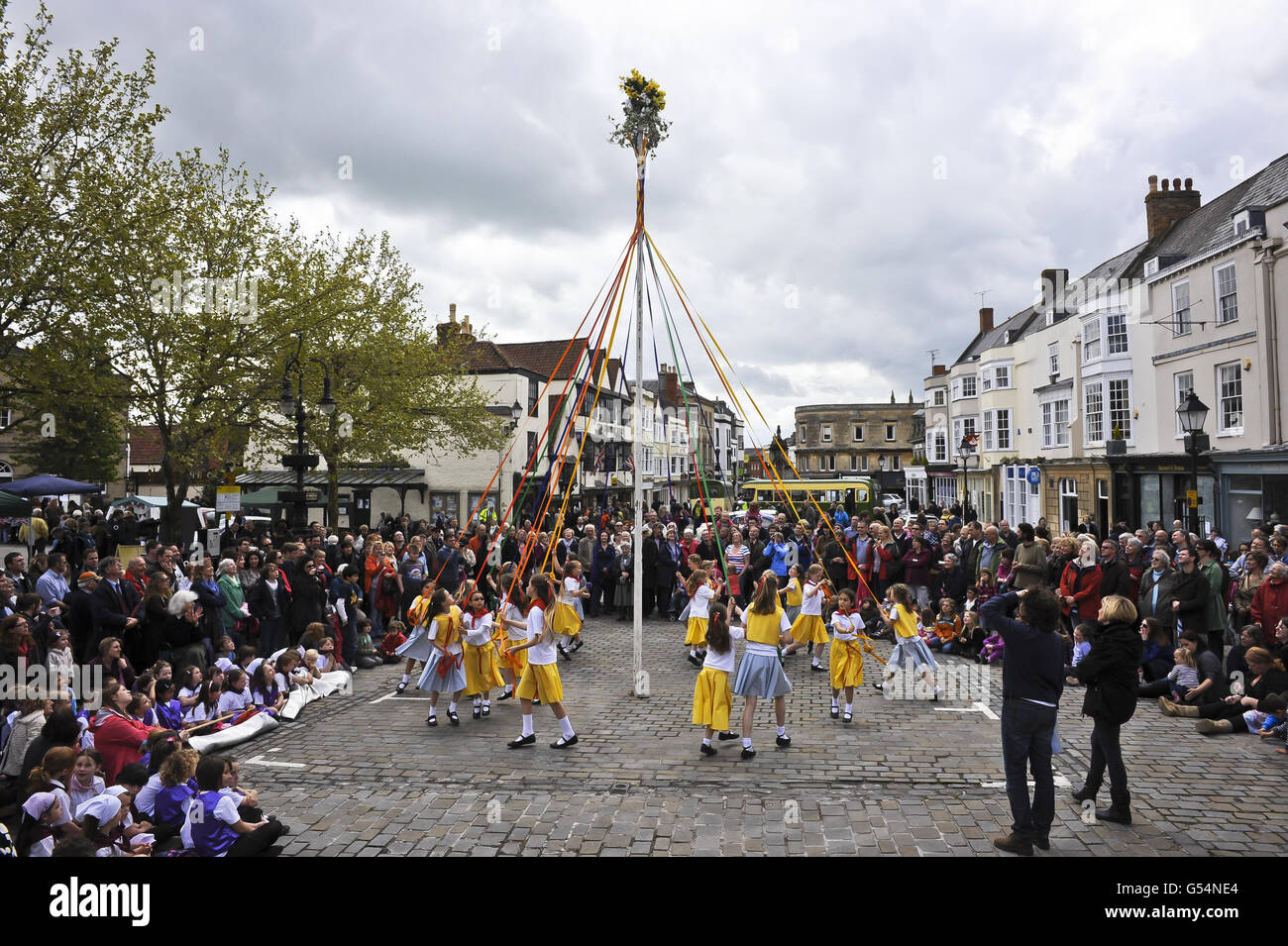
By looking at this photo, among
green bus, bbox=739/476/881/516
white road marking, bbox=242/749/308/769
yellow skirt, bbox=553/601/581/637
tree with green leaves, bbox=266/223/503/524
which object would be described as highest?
tree with green leaves, bbox=266/223/503/524

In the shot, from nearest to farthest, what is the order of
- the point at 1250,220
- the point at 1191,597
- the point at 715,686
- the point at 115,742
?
the point at 115,742 < the point at 715,686 < the point at 1191,597 < the point at 1250,220

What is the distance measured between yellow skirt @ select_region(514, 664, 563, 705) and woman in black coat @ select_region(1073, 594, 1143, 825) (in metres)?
4.67

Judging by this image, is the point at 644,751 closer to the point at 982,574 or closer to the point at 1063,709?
the point at 1063,709

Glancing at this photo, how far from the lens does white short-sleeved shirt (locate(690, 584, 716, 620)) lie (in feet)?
34.0

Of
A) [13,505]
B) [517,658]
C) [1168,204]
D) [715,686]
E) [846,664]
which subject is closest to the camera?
[715,686]

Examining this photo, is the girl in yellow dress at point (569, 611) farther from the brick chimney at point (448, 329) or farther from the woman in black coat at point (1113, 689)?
the brick chimney at point (448, 329)

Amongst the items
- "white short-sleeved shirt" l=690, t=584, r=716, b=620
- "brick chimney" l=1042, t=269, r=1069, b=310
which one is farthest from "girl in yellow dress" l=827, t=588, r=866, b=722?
"brick chimney" l=1042, t=269, r=1069, b=310

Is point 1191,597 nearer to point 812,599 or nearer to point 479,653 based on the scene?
point 812,599

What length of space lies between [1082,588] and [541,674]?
7.57 m

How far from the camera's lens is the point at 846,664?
850cm

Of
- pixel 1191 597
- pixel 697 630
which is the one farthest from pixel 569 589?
pixel 1191 597

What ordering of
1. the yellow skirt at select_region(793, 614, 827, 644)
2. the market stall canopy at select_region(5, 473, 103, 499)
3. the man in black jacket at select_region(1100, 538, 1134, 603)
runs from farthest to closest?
the market stall canopy at select_region(5, 473, 103, 499)
the yellow skirt at select_region(793, 614, 827, 644)
the man in black jacket at select_region(1100, 538, 1134, 603)

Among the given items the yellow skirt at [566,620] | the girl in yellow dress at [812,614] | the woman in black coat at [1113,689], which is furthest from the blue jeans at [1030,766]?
the yellow skirt at [566,620]

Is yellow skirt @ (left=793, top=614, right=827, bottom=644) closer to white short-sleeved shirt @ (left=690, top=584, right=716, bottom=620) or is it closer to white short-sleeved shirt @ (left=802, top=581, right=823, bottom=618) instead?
white short-sleeved shirt @ (left=802, top=581, right=823, bottom=618)
